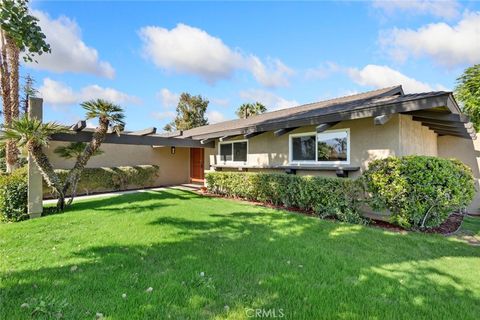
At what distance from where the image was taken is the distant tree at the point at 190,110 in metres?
31.6

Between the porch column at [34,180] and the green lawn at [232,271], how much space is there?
66.5 inches

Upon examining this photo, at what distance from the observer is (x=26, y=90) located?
13.6 m

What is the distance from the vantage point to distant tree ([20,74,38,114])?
13.4m

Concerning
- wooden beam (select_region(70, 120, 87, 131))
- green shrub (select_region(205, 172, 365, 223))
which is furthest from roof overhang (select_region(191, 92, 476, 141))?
wooden beam (select_region(70, 120, 87, 131))

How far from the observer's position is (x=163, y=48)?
53.3ft

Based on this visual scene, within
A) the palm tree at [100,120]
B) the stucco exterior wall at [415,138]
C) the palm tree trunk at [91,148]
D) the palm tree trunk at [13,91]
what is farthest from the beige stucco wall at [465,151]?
the palm tree trunk at [13,91]

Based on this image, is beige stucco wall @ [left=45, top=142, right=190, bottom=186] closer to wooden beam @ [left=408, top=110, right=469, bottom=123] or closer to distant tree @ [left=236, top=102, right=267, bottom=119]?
distant tree @ [left=236, top=102, right=267, bottom=119]

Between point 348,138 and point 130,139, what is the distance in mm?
8275

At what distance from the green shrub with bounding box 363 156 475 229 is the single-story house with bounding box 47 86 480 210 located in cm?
A: 113

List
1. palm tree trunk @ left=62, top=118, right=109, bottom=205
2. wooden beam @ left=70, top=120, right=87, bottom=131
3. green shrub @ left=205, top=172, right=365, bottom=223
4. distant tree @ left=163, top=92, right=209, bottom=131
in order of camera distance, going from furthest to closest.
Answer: distant tree @ left=163, top=92, right=209, bottom=131 < palm tree trunk @ left=62, top=118, right=109, bottom=205 < wooden beam @ left=70, top=120, right=87, bottom=131 < green shrub @ left=205, top=172, right=365, bottom=223

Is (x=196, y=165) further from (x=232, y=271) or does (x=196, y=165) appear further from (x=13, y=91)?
(x=232, y=271)

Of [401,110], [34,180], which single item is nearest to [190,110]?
[34,180]

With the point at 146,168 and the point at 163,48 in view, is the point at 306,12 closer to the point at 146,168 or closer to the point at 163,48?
the point at 163,48

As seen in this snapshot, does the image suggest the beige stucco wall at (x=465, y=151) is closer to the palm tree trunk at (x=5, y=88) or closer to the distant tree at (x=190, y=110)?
the palm tree trunk at (x=5, y=88)
